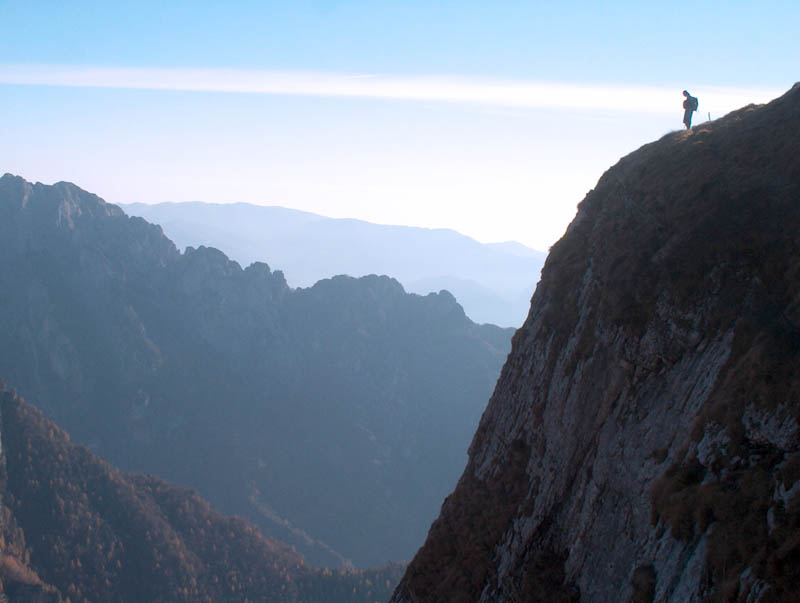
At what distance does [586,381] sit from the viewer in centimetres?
2027

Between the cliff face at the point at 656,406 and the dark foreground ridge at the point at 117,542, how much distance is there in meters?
153

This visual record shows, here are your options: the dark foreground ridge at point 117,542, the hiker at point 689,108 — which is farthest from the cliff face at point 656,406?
the dark foreground ridge at point 117,542

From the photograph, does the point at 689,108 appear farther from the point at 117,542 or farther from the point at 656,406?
the point at 117,542

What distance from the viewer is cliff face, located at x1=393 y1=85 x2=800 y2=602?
13.4 m

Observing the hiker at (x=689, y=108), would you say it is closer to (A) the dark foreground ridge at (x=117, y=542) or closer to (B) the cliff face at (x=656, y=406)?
(B) the cliff face at (x=656, y=406)

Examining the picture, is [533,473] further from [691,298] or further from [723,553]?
[723,553]

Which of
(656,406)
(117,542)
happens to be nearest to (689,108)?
(656,406)

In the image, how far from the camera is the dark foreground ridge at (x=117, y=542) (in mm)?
149875

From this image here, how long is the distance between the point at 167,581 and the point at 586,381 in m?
163

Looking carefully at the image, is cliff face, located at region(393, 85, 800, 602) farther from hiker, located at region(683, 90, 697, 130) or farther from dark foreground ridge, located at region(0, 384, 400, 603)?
dark foreground ridge, located at region(0, 384, 400, 603)

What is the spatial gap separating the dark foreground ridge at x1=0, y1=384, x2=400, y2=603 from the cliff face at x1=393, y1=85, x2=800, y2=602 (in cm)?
15252

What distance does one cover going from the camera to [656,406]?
17.6 metres

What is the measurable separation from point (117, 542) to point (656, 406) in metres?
173

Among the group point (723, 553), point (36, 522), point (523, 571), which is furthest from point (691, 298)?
point (36, 522)
